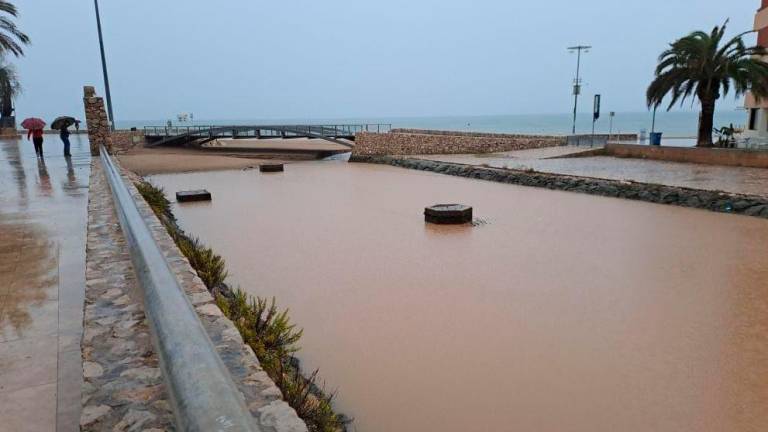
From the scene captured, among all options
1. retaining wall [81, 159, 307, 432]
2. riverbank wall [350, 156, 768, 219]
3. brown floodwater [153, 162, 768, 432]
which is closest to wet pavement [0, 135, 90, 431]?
retaining wall [81, 159, 307, 432]

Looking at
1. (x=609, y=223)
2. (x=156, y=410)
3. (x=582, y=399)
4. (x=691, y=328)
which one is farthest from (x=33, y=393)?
(x=609, y=223)

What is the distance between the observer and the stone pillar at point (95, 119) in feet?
64.3

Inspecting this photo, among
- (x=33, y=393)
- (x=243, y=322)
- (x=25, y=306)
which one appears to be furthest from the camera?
(x=243, y=322)

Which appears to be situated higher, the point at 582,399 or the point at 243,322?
the point at 243,322

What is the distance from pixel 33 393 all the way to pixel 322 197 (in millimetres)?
13712

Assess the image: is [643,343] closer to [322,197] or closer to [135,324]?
[135,324]

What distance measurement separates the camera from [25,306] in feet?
13.8

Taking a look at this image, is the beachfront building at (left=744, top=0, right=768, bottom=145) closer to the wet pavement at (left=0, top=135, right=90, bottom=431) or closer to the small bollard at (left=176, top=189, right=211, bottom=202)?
the small bollard at (left=176, top=189, right=211, bottom=202)

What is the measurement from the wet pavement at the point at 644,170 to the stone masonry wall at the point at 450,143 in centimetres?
226

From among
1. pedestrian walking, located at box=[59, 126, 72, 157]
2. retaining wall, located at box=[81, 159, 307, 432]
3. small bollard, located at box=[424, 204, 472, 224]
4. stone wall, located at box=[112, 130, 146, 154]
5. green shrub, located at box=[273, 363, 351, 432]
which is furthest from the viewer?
stone wall, located at box=[112, 130, 146, 154]

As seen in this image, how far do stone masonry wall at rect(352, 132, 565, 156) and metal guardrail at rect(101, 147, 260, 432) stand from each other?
26.8m

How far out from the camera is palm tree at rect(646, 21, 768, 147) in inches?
766

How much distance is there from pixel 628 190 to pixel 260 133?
96.4 feet

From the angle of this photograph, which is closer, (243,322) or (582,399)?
(582,399)
